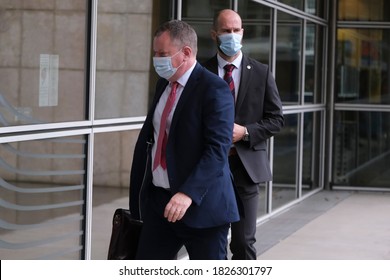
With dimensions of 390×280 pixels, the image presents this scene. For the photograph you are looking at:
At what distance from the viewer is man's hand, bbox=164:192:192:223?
4.10 metres

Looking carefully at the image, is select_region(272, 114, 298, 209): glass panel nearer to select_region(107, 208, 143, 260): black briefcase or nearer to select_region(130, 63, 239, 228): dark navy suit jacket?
select_region(107, 208, 143, 260): black briefcase

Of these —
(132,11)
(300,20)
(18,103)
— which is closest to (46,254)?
(18,103)

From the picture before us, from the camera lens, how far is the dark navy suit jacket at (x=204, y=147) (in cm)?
421

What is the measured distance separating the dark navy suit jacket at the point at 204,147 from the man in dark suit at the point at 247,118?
1.17 metres

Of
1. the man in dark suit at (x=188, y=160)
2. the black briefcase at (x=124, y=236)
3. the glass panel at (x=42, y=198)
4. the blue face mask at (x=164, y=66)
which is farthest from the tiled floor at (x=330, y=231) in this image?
the blue face mask at (x=164, y=66)

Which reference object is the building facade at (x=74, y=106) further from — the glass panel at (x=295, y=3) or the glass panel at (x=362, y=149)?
the glass panel at (x=362, y=149)

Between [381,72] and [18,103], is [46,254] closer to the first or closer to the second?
[18,103]

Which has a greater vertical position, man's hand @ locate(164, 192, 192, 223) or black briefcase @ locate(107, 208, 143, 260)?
man's hand @ locate(164, 192, 192, 223)

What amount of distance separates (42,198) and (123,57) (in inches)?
56.9

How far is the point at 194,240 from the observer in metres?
4.38

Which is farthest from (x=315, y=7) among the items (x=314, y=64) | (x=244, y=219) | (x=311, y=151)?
(x=244, y=219)

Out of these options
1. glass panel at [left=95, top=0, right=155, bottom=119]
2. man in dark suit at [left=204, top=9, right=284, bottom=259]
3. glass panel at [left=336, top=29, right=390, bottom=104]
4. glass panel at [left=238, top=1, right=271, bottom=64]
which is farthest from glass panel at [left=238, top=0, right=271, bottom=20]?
man in dark suit at [left=204, top=9, right=284, bottom=259]

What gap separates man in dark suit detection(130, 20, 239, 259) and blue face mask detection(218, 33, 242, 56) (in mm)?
1213
